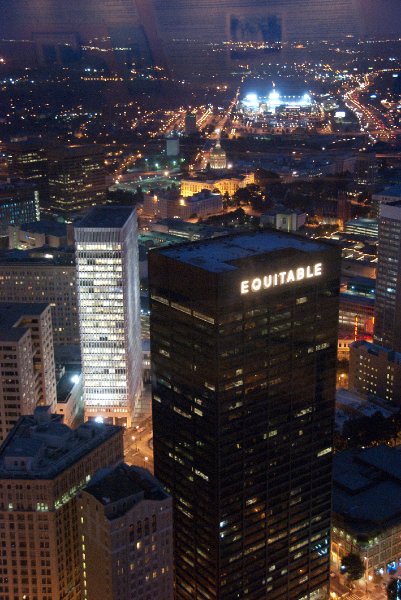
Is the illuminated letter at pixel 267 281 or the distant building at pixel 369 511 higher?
the illuminated letter at pixel 267 281

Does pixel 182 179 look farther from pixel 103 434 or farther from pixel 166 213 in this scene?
pixel 103 434

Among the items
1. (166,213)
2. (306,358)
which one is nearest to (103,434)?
(306,358)

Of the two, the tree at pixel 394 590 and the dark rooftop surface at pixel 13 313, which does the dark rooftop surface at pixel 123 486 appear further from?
the dark rooftop surface at pixel 13 313

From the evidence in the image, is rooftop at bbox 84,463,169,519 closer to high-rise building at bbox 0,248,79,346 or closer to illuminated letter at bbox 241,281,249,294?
illuminated letter at bbox 241,281,249,294

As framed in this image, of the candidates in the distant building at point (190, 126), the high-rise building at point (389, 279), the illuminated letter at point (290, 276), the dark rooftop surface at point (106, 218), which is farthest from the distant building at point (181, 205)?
the illuminated letter at point (290, 276)

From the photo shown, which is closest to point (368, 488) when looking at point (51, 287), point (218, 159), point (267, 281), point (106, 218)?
point (267, 281)

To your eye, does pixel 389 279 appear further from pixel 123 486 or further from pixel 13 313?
pixel 123 486
